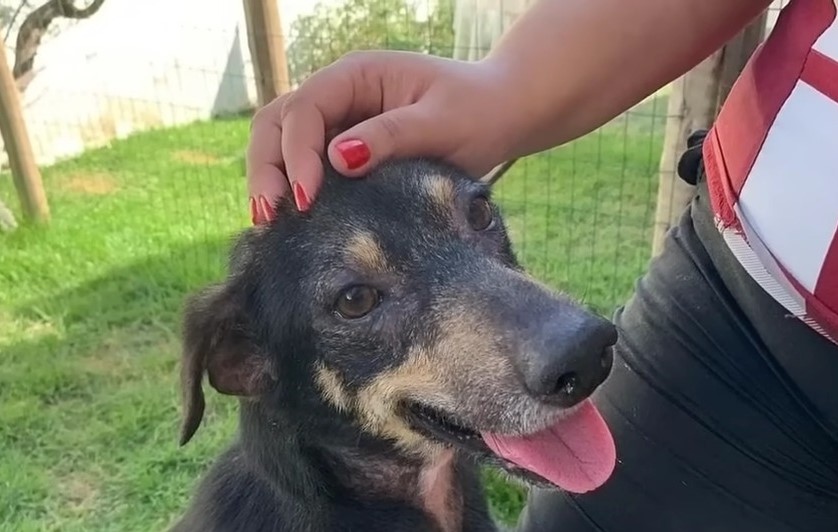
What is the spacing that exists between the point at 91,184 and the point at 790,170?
5.17 metres

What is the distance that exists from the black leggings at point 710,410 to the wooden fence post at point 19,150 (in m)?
4.28

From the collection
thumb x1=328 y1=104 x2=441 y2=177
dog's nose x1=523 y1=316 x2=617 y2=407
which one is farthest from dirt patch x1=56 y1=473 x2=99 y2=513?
dog's nose x1=523 y1=316 x2=617 y2=407

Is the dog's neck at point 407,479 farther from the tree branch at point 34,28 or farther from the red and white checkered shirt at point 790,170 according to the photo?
the tree branch at point 34,28

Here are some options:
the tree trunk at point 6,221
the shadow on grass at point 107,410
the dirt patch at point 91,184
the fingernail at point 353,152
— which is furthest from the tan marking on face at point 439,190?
the dirt patch at point 91,184

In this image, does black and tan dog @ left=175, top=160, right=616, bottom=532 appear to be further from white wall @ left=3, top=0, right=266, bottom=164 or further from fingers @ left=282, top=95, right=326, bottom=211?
white wall @ left=3, top=0, right=266, bottom=164

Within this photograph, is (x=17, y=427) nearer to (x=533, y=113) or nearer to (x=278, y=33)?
(x=278, y=33)

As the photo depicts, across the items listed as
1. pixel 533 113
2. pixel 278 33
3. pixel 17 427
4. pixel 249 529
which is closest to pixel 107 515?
pixel 17 427

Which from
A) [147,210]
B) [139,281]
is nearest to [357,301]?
[139,281]

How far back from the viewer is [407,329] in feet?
5.75

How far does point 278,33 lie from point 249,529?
9.24 feet

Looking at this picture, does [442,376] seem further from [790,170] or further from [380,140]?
[790,170]

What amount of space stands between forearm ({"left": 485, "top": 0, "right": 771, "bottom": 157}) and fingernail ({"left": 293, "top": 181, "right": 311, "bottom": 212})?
16.2 inches

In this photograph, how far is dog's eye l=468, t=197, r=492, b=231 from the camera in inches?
74.8

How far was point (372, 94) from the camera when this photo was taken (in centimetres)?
187
